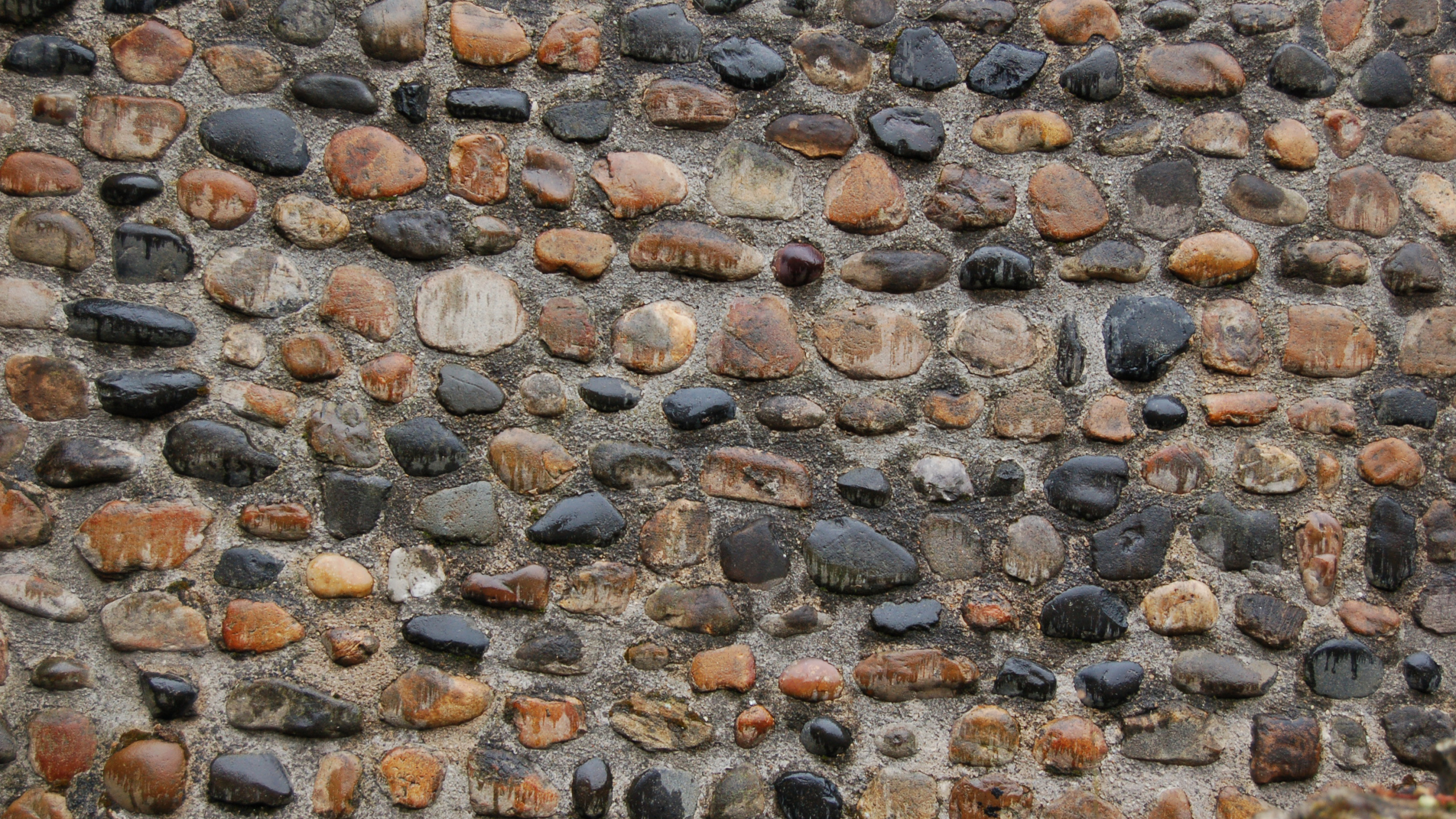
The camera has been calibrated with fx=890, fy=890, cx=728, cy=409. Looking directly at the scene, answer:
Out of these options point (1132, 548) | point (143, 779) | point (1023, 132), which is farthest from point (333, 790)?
point (1023, 132)

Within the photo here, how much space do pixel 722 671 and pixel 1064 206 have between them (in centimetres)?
99

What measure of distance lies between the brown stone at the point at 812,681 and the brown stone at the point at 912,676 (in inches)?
0.6

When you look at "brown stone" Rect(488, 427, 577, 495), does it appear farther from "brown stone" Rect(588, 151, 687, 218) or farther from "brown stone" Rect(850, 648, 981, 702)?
"brown stone" Rect(850, 648, 981, 702)

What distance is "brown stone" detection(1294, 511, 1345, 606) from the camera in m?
1.51

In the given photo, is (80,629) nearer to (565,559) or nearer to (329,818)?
(329,818)

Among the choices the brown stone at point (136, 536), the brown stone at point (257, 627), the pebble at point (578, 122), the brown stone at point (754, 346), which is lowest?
the brown stone at point (257, 627)

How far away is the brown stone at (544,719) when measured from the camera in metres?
1.46

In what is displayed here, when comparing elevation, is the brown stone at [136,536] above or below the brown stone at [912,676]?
above

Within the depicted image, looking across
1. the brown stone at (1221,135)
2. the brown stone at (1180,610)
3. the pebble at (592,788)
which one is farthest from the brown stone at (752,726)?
the brown stone at (1221,135)

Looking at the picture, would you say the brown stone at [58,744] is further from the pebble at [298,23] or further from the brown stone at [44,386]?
the pebble at [298,23]

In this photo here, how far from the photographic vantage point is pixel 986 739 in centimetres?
148

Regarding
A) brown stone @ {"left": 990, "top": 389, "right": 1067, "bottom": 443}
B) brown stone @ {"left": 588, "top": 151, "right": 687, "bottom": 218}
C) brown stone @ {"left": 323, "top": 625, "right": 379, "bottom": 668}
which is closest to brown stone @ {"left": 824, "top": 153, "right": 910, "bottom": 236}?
brown stone @ {"left": 588, "top": 151, "right": 687, "bottom": 218}

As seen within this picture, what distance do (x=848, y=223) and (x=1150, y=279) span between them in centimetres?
54

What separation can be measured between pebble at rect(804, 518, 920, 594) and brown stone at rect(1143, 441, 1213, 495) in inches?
17.4
